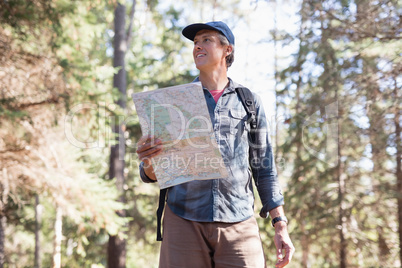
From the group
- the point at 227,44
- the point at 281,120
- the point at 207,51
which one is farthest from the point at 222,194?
the point at 281,120

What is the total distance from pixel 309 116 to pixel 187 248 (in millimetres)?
8028

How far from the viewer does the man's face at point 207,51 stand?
2531 millimetres

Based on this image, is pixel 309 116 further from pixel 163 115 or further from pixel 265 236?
pixel 163 115

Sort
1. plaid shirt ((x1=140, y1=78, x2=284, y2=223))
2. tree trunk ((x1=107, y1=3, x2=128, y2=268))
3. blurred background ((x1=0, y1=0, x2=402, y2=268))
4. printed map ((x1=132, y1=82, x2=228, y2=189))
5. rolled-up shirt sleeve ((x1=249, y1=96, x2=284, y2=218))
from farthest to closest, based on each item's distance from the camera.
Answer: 1. tree trunk ((x1=107, y1=3, x2=128, y2=268))
2. blurred background ((x1=0, y1=0, x2=402, y2=268))
3. rolled-up shirt sleeve ((x1=249, y1=96, x2=284, y2=218))
4. plaid shirt ((x1=140, y1=78, x2=284, y2=223))
5. printed map ((x1=132, y1=82, x2=228, y2=189))

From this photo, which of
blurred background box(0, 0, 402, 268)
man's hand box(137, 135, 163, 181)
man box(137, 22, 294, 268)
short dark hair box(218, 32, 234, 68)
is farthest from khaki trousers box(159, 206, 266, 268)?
blurred background box(0, 0, 402, 268)

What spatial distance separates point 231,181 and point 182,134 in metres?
0.45

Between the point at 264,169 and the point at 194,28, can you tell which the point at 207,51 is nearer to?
the point at 194,28

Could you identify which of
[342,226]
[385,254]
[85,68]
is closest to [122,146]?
[85,68]

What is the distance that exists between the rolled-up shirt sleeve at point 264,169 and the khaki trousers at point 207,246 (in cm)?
30

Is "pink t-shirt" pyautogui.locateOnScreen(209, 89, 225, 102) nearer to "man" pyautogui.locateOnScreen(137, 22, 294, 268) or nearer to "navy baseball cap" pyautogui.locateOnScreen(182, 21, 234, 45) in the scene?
"man" pyautogui.locateOnScreen(137, 22, 294, 268)

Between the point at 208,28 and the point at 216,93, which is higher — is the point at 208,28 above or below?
above

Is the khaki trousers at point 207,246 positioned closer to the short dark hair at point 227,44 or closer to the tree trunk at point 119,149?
the short dark hair at point 227,44

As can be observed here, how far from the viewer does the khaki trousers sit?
7.09 ft

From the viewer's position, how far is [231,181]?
2330mm
